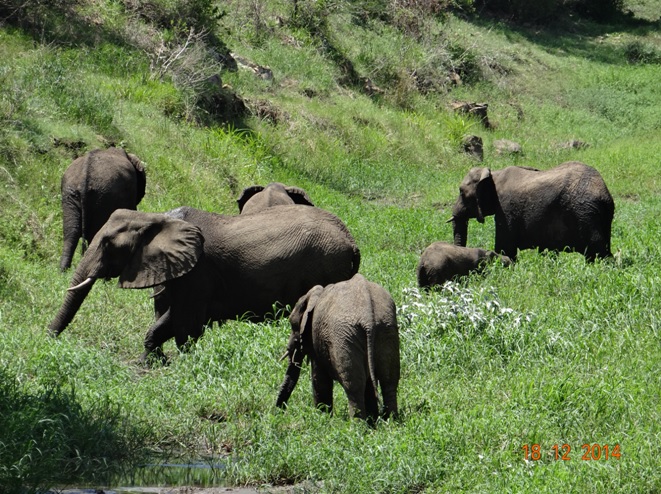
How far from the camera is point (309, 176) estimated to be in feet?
77.4

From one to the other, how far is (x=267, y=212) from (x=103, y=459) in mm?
4276

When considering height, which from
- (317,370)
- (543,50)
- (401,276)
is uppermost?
(317,370)

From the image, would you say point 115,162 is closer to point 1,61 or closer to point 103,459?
point 1,61

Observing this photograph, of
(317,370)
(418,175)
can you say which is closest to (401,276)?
(317,370)

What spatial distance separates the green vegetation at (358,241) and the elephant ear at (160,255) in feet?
2.57

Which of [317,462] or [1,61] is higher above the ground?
[317,462]

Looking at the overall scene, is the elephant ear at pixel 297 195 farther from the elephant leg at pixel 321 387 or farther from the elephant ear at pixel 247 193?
the elephant leg at pixel 321 387

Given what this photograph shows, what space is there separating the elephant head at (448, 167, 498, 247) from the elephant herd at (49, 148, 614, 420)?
0.02 metres

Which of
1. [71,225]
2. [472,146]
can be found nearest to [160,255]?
[71,225]

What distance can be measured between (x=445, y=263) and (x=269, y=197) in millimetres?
2376

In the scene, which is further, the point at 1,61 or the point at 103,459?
the point at 1,61

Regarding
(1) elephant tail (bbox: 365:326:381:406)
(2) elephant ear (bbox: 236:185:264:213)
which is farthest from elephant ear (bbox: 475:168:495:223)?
(1) elephant tail (bbox: 365:326:381:406)

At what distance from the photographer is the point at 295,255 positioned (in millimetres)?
11281

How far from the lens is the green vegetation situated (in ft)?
26.0
